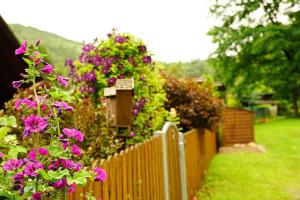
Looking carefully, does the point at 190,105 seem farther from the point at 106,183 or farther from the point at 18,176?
the point at 18,176

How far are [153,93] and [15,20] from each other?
190 ft

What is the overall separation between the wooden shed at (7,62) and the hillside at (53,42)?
46.2 metres

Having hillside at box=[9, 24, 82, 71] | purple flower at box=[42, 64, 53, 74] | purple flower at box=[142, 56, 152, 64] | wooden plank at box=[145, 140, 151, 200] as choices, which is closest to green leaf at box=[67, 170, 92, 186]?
purple flower at box=[42, 64, 53, 74]

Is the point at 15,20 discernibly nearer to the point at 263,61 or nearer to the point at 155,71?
the point at 263,61

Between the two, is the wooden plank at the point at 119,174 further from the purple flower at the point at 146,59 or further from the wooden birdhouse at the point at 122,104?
the purple flower at the point at 146,59

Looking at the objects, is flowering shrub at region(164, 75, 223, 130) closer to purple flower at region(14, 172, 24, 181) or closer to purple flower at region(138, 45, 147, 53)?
purple flower at region(138, 45, 147, 53)

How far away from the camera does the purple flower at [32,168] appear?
1654 mm

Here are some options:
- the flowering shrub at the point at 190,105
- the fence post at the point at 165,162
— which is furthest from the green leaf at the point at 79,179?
the flowering shrub at the point at 190,105

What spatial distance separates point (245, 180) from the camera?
26.6 ft

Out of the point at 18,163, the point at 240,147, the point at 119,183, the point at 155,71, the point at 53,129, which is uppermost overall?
the point at 155,71

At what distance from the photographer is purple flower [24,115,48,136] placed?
1.74 meters

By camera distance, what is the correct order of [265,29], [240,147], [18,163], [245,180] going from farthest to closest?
[265,29] → [240,147] → [245,180] → [18,163]

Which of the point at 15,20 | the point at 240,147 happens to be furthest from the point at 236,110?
the point at 15,20

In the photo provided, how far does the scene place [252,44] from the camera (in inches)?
1047
